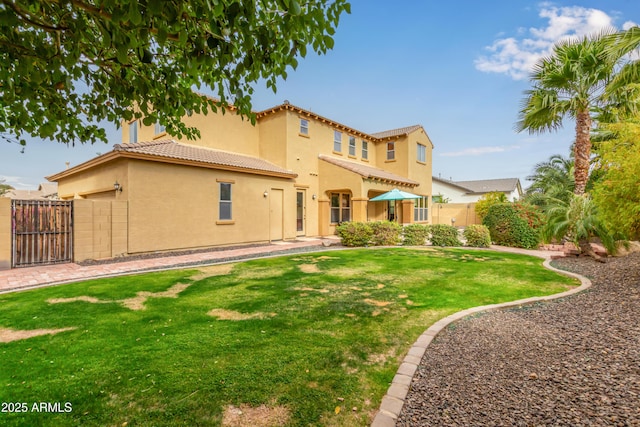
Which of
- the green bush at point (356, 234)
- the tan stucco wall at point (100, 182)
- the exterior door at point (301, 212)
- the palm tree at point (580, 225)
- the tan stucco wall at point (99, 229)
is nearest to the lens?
the palm tree at point (580, 225)

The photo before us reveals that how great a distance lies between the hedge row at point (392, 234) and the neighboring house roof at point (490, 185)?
28.2 meters

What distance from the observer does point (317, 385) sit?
300 cm

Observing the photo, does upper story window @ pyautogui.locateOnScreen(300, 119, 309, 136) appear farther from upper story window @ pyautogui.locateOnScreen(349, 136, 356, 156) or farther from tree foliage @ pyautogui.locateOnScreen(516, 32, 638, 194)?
tree foliage @ pyautogui.locateOnScreen(516, 32, 638, 194)

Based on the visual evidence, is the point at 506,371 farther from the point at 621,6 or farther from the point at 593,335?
the point at 621,6

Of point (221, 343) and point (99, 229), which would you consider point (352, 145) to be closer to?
point (99, 229)

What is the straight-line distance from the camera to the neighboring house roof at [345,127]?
687 inches

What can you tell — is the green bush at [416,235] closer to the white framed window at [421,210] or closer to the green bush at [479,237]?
A: the green bush at [479,237]

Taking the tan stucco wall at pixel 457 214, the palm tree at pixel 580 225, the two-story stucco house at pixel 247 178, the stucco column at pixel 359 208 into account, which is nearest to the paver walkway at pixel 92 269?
the two-story stucco house at pixel 247 178

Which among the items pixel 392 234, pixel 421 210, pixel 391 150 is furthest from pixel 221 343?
pixel 421 210

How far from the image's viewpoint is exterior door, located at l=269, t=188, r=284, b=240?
53.1 feet

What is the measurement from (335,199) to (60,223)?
46.2 feet

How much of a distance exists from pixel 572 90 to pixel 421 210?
13112 millimetres

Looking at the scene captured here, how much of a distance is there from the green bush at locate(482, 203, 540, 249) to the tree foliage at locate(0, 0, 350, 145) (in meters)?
14.1

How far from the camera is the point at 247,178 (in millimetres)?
14977
